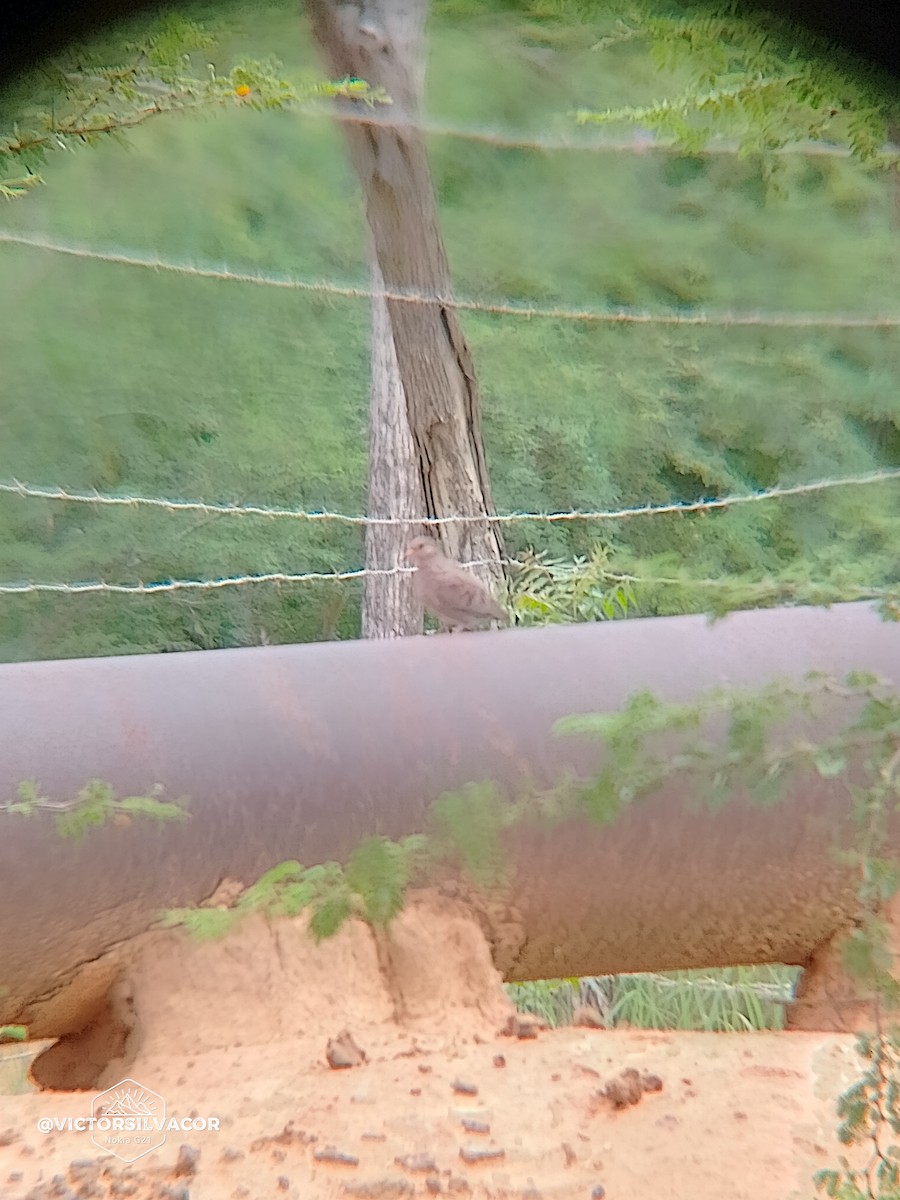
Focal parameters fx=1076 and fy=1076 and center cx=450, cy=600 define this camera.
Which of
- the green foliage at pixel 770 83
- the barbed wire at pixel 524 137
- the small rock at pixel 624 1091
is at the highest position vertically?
the barbed wire at pixel 524 137

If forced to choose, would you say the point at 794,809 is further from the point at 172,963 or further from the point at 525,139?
the point at 525,139

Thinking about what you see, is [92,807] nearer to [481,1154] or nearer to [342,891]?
[342,891]

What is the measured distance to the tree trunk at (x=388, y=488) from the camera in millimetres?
2979

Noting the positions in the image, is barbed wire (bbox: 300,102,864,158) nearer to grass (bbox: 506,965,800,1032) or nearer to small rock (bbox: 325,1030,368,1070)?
grass (bbox: 506,965,800,1032)

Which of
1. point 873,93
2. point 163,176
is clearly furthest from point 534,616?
point 163,176

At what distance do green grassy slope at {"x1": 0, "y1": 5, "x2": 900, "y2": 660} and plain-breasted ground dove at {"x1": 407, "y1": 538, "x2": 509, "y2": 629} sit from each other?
1.67 m

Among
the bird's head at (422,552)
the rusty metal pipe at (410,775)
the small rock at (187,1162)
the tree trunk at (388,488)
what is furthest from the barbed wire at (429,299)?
the small rock at (187,1162)

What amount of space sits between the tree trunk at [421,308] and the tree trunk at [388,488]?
0.24 ft

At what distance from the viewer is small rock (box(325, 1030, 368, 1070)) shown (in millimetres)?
1001

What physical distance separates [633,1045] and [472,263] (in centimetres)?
320

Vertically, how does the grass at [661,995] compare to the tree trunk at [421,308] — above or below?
below

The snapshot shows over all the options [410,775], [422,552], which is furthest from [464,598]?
[410,775]

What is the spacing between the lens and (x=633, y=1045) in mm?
1094

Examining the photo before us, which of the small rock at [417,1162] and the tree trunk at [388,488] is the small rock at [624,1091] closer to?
the small rock at [417,1162]
